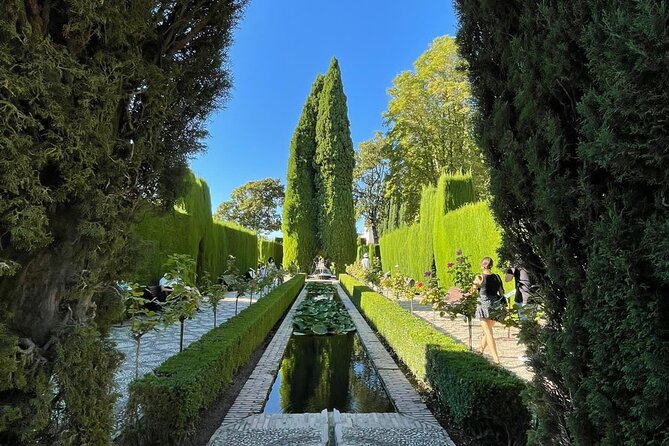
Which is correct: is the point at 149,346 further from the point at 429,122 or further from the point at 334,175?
the point at 334,175

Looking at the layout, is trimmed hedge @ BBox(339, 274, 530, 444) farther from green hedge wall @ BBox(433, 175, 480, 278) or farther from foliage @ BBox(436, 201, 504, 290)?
green hedge wall @ BBox(433, 175, 480, 278)

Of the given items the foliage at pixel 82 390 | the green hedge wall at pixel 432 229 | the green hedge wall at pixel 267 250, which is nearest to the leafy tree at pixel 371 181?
the green hedge wall at pixel 267 250

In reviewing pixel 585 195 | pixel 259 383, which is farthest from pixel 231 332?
pixel 585 195

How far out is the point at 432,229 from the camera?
14469 millimetres

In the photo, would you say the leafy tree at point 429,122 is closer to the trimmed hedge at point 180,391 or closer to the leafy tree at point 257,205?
the trimmed hedge at point 180,391

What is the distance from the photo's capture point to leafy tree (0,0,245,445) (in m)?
1.54

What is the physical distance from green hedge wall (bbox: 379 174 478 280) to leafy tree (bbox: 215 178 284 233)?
27819 millimetres

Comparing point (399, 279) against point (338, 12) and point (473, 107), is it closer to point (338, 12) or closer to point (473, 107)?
point (338, 12)

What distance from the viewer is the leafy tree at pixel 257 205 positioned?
4576cm

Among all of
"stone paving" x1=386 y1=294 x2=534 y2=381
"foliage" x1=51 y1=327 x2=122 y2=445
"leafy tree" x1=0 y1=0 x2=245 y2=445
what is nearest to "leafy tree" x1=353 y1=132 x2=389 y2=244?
"stone paving" x1=386 y1=294 x2=534 y2=381

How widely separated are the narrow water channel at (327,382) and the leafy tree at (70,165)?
8.99 ft

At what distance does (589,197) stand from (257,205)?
1787 inches

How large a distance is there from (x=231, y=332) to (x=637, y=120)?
4.77m

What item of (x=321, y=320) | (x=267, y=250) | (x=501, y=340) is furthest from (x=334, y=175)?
(x=501, y=340)
